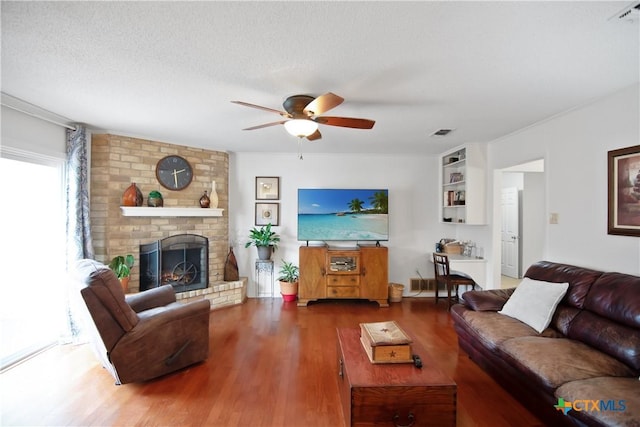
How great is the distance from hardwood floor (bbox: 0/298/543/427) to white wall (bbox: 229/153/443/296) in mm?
1627

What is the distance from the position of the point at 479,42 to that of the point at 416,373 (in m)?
2.02

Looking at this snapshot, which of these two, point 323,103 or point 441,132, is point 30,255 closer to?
point 323,103

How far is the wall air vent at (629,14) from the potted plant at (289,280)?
13.6 ft

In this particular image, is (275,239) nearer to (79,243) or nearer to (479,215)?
(79,243)

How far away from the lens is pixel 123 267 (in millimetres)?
3359

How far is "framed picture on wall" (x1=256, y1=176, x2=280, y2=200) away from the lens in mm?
4734

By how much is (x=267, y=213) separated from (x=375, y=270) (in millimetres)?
1985

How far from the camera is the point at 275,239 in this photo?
4.56 meters

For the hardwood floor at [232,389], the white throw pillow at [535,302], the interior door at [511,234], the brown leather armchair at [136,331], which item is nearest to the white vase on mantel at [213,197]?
the hardwood floor at [232,389]

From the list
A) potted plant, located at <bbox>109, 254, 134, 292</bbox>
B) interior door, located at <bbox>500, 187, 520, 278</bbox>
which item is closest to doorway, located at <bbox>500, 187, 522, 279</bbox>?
interior door, located at <bbox>500, 187, 520, 278</bbox>

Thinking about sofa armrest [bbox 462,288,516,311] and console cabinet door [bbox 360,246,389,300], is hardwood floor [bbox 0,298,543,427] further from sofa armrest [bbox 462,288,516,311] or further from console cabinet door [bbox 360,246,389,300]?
console cabinet door [bbox 360,246,389,300]

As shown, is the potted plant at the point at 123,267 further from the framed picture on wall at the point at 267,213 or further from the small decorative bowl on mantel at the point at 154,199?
the framed picture on wall at the point at 267,213

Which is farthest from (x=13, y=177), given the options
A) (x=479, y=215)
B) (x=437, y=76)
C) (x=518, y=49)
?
(x=479, y=215)

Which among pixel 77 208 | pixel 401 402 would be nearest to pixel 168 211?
pixel 77 208
